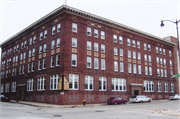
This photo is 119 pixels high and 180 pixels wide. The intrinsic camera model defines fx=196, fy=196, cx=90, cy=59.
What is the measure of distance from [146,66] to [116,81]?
12.5 metres

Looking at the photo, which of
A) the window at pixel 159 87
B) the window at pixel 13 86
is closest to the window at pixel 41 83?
the window at pixel 13 86

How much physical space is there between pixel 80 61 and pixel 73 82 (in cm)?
413

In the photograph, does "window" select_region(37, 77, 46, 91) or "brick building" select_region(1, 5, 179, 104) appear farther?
"window" select_region(37, 77, 46, 91)

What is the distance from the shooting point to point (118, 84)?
4219 centimetres

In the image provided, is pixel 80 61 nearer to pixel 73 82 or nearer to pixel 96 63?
pixel 73 82

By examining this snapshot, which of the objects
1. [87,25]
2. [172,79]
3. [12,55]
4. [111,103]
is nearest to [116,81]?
[111,103]

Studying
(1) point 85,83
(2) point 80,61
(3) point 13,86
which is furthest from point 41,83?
(3) point 13,86

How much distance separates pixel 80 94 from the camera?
1357 inches

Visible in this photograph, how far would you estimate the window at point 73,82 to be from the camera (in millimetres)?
33625

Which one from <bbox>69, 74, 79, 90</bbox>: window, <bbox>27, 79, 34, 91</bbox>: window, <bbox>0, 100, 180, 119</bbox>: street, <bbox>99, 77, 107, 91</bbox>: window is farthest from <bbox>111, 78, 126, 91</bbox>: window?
<bbox>27, 79, 34, 91</bbox>: window

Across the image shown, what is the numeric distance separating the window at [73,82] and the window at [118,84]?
934 cm

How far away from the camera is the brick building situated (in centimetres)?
3459

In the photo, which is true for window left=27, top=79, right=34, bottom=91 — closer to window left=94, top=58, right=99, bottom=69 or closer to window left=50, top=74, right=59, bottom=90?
window left=50, top=74, right=59, bottom=90

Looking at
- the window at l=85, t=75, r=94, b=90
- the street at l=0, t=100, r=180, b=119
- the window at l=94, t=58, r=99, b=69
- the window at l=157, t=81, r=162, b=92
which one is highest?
the window at l=94, t=58, r=99, b=69
